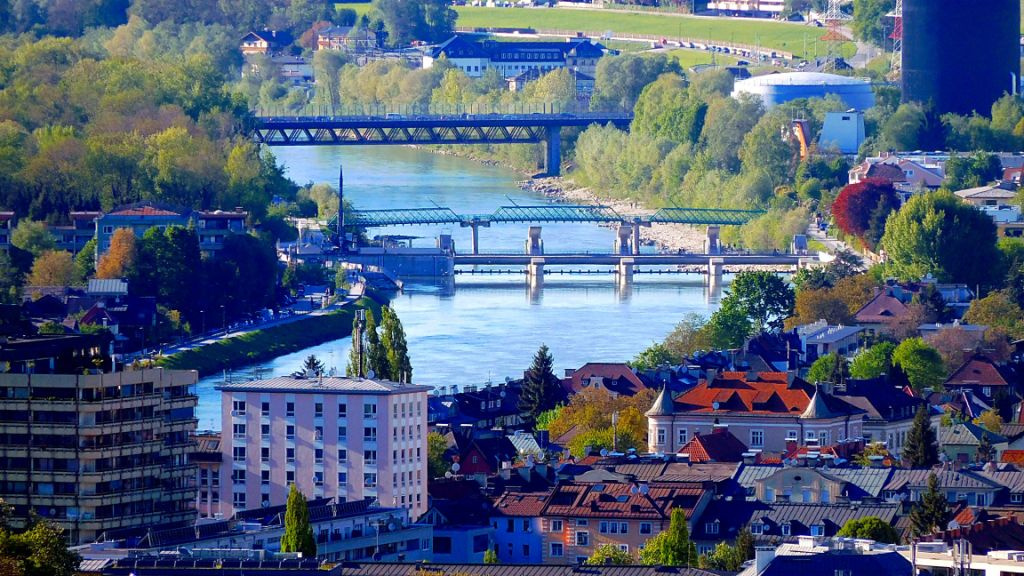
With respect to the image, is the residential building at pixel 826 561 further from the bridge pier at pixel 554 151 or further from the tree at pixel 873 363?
the bridge pier at pixel 554 151

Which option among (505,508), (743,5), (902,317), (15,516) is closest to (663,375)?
(902,317)

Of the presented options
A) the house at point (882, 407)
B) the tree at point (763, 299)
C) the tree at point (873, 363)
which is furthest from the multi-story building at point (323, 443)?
the tree at point (763, 299)

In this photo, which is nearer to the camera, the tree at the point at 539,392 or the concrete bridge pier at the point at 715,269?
the tree at the point at 539,392

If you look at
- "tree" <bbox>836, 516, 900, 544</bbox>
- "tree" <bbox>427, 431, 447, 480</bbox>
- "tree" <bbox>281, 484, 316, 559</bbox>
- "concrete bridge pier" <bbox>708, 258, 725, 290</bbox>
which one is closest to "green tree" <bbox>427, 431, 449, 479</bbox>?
"tree" <bbox>427, 431, 447, 480</bbox>

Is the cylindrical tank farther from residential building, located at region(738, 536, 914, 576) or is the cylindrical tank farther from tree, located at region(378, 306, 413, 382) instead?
residential building, located at region(738, 536, 914, 576)

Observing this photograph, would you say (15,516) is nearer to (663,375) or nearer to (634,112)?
(663,375)
